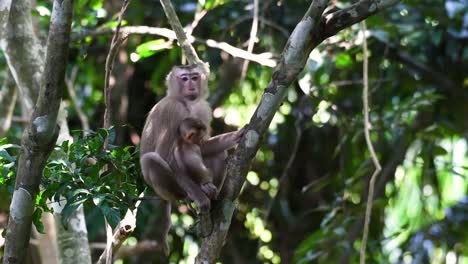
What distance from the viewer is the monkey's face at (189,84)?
5887 millimetres

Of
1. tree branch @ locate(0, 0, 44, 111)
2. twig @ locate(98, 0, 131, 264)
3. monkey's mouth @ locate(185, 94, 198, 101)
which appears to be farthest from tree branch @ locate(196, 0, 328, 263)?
tree branch @ locate(0, 0, 44, 111)

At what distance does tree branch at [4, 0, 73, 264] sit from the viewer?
360cm

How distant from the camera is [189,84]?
19.6ft

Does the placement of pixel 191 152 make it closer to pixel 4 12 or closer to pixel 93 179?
pixel 93 179

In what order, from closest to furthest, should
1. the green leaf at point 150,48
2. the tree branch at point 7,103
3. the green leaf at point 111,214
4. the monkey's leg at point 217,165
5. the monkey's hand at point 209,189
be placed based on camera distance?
the green leaf at point 111,214 → the monkey's hand at point 209,189 → the monkey's leg at point 217,165 → the green leaf at point 150,48 → the tree branch at point 7,103

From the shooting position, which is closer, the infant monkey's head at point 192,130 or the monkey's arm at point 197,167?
the monkey's arm at point 197,167

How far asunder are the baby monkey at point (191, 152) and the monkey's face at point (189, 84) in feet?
1.36

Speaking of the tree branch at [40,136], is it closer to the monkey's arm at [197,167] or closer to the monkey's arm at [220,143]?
the monkey's arm at [197,167]

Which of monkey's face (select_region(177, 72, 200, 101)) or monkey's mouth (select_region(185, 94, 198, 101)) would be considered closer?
monkey's face (select_region(177, 72, 200, 101))

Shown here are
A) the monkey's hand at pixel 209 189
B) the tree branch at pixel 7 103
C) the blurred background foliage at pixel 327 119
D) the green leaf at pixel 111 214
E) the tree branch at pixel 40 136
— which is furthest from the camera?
the blurred background foliage at pixel 327 119

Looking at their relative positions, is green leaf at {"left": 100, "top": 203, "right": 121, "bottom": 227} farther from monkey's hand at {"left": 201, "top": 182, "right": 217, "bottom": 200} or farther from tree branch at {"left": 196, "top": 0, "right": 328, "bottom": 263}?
monkey's hand at {"left": 201, "top": 182, "right": 217, "bottom": 200}

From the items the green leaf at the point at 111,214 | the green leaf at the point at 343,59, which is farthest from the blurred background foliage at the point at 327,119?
the green leaf at the point at 111,214

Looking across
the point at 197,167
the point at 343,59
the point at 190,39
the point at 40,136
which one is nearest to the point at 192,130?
the point at 197,167

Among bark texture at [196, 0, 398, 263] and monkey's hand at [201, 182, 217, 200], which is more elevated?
bark texture at [196, 0, 398, 263]
